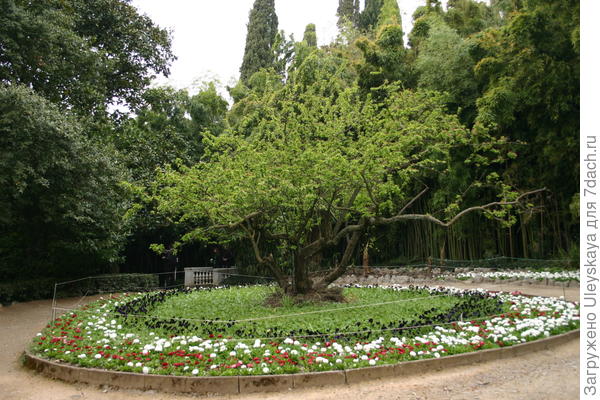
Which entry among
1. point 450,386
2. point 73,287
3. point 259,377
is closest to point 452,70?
point 450,386

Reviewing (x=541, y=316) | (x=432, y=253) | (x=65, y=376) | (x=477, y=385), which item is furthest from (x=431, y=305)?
(x=432, y=253)

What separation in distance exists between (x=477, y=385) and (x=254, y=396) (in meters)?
2.04

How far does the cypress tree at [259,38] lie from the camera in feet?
89.3

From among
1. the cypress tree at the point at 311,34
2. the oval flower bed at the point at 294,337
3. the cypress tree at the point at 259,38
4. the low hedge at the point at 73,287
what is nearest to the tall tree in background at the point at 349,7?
the cypress tree at the point at 259,38

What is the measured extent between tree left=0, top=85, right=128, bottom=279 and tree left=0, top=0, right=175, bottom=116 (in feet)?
3.93

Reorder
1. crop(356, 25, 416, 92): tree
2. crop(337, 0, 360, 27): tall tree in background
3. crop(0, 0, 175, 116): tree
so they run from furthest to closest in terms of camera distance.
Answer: crop(337, 0, 360, 27): tall tree in background, crop(356, 25, 416, 92): tree, crop(0, 0, 175, 116): tree

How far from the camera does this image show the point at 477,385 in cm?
402

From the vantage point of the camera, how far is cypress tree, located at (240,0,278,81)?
27.2 meters

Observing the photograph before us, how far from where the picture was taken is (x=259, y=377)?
409 cm

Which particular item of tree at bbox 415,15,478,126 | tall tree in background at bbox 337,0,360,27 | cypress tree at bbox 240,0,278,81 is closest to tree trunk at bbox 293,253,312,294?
tree at bbox 415,15,478,126

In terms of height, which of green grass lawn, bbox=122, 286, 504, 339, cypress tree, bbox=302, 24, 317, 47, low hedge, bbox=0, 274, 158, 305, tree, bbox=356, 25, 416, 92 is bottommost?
low hedge, bbox=0, 274, 158, 305

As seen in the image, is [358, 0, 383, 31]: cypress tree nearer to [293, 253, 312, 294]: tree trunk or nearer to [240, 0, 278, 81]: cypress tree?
[240, 0, 278, 81]: cypress tree

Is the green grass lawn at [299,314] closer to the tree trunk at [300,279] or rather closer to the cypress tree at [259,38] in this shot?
the tree trunk at [300,279]

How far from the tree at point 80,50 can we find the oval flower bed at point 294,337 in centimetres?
590
